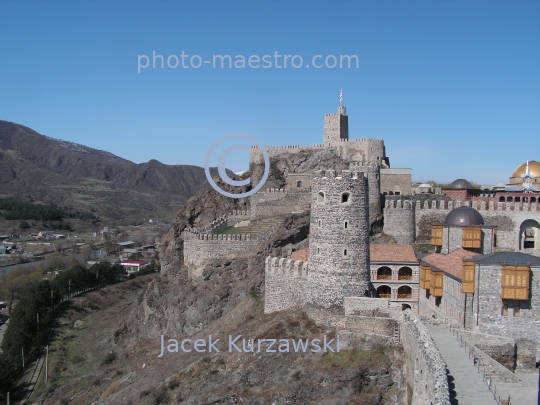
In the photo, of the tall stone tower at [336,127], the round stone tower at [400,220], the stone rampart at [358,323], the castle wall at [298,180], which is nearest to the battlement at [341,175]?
the stone rampart at [358,323]

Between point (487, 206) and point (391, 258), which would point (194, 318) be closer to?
point (391, 258)

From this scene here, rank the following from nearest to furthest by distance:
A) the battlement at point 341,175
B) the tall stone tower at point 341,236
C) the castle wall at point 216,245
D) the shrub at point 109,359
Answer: the tall stone tower at point 341,236 < the battlement at point 341,175 < the castle wall at point 216,245 < the shrub at point 109,359

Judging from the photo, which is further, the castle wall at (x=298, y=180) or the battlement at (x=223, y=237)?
the castle wall at (x=298, y=180)

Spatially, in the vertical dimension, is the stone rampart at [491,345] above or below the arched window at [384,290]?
below

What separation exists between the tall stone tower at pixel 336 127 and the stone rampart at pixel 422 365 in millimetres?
35352

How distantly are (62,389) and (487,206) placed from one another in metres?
34.5

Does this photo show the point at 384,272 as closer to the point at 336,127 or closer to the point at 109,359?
the point at 109,359

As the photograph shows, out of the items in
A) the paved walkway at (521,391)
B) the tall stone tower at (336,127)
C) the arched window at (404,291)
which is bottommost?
the paved walkway at (521,391)

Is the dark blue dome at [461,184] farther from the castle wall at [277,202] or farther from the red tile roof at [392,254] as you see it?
the red tile roof at [392,254]

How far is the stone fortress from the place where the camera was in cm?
2152

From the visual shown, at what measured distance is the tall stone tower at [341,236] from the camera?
79.5ft

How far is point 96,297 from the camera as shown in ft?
227

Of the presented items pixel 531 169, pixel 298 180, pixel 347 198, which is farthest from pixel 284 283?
pixel 531 169

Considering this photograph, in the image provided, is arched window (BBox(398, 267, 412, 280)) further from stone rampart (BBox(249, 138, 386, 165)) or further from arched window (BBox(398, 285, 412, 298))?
stone rampart (BBox(249, 138, 386, 165))
